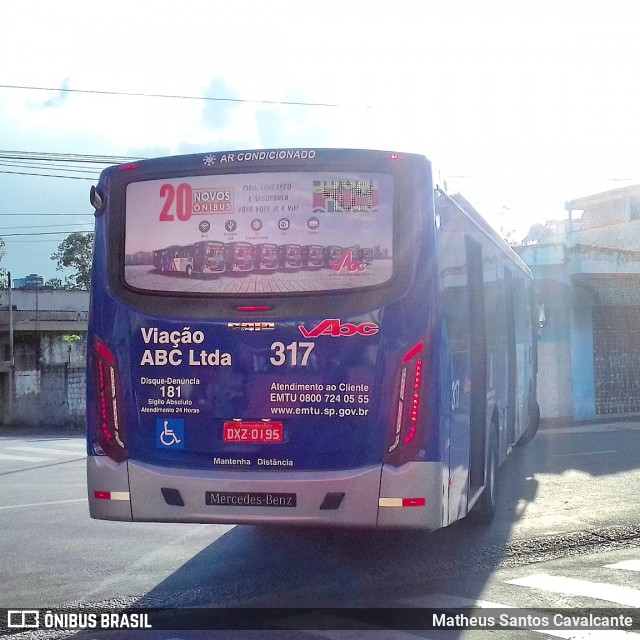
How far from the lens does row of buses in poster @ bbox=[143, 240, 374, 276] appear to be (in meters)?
7.02

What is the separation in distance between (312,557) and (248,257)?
2.99 metres

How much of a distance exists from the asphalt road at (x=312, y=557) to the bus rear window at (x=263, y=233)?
229 cm

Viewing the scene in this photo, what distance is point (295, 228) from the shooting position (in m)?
7.07

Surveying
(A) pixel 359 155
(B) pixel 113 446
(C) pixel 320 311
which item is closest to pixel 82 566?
(B) pixel 113 446

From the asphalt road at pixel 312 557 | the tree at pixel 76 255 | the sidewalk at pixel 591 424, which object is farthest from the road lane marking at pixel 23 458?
the tree at pixel 76 255

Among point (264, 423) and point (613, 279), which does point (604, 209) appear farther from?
point (264, 423)

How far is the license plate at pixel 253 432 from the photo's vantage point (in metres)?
7.00

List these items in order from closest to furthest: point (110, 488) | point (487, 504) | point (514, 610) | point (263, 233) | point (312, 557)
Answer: point (514, 610) < point (263, 233) < point (110, 488) < point (312, 557) < point (487, 504)

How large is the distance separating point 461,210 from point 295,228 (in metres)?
2.01

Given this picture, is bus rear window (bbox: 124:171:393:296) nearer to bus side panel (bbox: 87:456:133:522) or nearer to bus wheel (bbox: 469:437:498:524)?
bus side panel (bbox: 87:456:133:522)

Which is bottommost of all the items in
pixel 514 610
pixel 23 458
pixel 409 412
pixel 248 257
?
pixel 23 458

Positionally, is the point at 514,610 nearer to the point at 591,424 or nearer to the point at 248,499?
the point at 248,499

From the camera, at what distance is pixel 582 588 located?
7.19 metres

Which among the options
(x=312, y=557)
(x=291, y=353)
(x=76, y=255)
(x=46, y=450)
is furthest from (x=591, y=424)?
(x=76, y=255)
